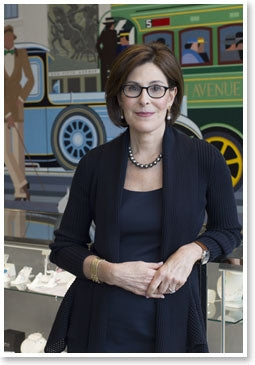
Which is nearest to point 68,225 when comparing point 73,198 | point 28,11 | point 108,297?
point 73,198

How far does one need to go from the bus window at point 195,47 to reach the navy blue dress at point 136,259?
1597 mm

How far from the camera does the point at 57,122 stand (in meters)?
3.19

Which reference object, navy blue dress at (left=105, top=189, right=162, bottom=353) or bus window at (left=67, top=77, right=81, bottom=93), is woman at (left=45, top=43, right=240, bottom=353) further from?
bus window at (left=67, top=77, right=81, bottom=93)

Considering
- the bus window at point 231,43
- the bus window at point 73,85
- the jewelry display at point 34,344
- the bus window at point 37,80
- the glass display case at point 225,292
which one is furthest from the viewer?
the bus window at point 37,80

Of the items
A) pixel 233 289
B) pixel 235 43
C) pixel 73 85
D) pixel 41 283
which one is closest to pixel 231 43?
pixel 235 43

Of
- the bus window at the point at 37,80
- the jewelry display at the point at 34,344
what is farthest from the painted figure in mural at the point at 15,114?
the jewelry display at the point at 34,344

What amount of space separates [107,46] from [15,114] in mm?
758

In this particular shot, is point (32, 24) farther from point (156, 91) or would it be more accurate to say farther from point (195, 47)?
point (156, 91)

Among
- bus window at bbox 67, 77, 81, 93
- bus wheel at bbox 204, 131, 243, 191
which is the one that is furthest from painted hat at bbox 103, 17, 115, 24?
bus wheel at bbox 204, 131, 243, 191

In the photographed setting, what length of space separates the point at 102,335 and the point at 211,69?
1.76 meters

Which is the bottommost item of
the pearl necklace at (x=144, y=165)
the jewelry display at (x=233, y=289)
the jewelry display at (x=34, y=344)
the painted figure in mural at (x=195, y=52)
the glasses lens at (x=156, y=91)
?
the jewelry display at (x=34, y=344)

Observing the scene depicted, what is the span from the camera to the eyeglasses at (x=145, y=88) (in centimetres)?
122

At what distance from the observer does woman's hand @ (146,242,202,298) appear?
1.24 metres

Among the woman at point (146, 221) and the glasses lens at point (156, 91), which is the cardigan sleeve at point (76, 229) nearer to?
the woman at point (146, 221)
